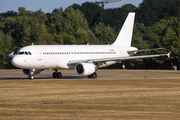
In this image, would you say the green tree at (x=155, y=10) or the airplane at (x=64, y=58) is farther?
the green tree at (x=155, y=10)

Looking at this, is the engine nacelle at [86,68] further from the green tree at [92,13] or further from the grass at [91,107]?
the green tree at [92,13]

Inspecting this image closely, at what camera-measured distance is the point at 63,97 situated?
2131cm

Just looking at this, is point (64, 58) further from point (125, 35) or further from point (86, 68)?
point (125, 35)

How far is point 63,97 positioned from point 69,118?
288 inches

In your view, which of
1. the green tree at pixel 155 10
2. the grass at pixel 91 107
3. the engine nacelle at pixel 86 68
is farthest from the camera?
the green tree at pixel 155 10

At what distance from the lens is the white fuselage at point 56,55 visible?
123 ft

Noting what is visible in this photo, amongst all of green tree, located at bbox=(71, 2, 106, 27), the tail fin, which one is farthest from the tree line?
green tree, located at bbox=(71, 2, 106, 27)

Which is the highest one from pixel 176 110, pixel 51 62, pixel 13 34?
pixel 13 34

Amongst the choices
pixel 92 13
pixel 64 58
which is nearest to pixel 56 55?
pixel 64 58

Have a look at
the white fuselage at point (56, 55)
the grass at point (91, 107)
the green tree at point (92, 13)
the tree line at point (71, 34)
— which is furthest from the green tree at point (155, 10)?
the grass at point (91, 107)

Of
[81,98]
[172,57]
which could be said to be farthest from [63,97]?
[172,57]

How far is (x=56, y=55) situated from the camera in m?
39.9

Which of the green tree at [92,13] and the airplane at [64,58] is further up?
the green tree at [92,13]

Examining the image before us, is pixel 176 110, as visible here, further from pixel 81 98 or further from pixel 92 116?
pixel 81 98
